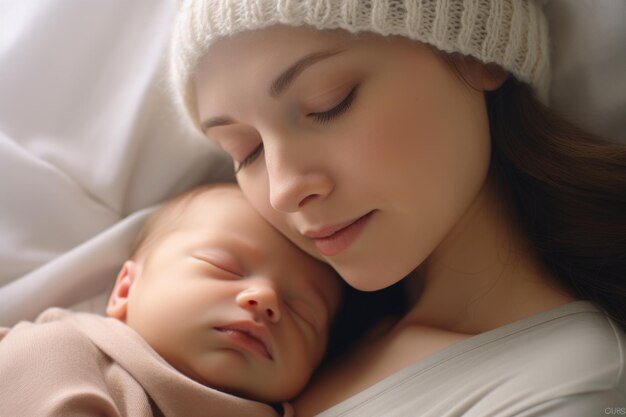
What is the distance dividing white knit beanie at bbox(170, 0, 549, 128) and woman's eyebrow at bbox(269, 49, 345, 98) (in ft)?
0.13

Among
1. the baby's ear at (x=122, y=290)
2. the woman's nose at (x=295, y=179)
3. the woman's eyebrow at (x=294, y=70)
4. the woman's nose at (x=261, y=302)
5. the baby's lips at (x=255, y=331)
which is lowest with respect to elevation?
the baby's ear at (x=122, y=290)

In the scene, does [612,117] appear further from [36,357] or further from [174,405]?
[36,357]

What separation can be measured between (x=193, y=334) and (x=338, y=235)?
12.7 inches

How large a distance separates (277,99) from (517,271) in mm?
505

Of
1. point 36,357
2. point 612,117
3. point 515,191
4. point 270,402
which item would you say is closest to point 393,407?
point 270,402

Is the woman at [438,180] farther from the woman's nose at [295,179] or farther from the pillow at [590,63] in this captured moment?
the pillow at [590,63]

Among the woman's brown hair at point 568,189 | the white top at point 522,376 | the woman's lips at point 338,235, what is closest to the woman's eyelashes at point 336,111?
the woman's lips at point 338,235

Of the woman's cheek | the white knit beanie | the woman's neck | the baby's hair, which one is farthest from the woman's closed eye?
the baby's hair

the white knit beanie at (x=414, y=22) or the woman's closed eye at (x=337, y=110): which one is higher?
the white knit beanie at (x=414, y=22)

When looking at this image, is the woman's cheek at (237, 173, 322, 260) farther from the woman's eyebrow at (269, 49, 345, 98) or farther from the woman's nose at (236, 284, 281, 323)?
the woman's eyebrow at (269, 49, 345, 98)

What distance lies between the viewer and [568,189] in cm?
123

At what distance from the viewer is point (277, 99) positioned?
111cm

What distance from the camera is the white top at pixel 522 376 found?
96cm

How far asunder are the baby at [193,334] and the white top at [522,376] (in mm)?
158
